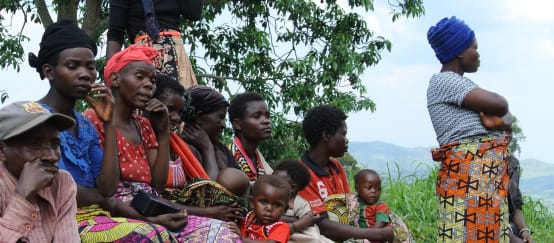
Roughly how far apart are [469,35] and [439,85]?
37cm

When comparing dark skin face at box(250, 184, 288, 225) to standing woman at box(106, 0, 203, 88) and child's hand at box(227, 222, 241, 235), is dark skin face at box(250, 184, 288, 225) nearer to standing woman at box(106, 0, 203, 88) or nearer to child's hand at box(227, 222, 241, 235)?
child's hand at box(227, 222, 241, 235)

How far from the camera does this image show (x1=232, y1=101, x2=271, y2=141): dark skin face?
569 cm

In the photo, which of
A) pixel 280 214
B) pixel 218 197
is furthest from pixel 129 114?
pixel 280 214

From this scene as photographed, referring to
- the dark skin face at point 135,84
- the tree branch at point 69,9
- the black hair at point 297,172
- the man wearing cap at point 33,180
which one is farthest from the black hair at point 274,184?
the tree branch at point 69,9

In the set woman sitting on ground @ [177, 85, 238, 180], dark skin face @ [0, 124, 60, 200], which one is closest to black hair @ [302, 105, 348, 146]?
woman sitting on ground @ [177, 85, 238, 180]

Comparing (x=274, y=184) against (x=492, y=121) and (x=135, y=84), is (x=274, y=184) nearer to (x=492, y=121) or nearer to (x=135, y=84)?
(x=135, y=84)

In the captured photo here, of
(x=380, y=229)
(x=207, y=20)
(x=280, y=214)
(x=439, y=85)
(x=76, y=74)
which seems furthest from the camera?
(x=207, y=20)

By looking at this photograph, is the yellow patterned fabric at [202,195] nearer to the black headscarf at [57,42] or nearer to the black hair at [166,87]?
the black hair at [166,87]

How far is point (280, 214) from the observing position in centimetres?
A: 489

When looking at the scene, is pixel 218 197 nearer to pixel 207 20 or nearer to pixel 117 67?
pixel 117 67

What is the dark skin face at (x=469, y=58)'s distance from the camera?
17.3 ft

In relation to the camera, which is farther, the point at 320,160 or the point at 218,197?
the point at 320,160

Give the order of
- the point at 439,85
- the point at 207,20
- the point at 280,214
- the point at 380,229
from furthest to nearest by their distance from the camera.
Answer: the point at 207,20 < the point at 380,229 < the point at 439,85 < the point at 280,214

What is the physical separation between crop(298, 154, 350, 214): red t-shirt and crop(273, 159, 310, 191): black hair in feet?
0.38
